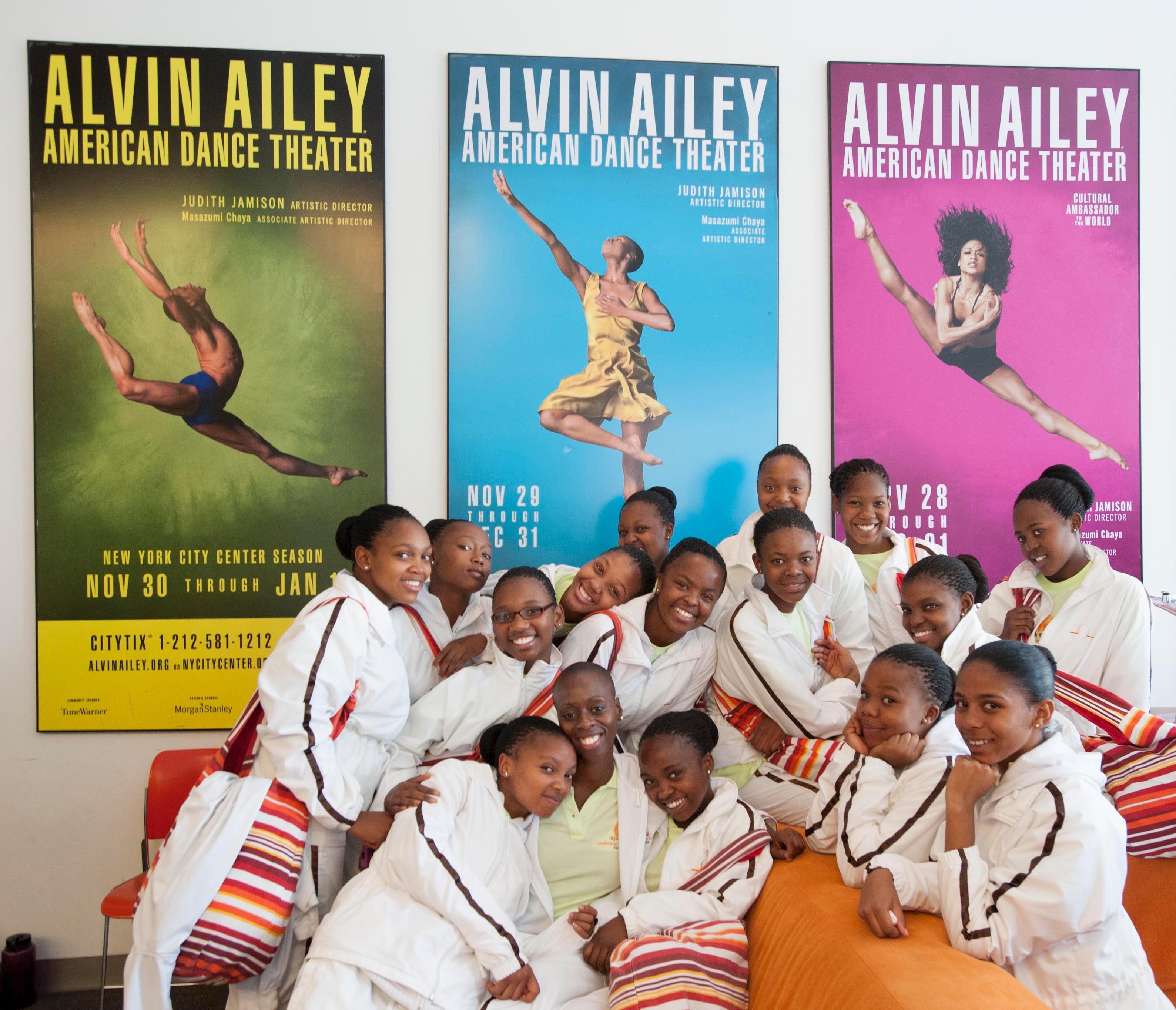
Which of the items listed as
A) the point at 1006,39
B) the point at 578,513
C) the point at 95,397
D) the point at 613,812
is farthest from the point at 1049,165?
the point at 95,397

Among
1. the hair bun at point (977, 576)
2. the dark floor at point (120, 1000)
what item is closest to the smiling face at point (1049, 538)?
the hair bun at point (977, 576)

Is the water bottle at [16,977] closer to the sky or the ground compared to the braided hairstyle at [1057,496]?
closer to the ground

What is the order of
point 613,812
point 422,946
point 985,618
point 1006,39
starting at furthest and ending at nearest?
1. point 1006,39
2. point 985,618
3. point 613,812
4. point 422,946

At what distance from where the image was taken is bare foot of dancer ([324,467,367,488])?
3.62m

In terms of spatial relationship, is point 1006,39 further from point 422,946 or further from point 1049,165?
point 422,946

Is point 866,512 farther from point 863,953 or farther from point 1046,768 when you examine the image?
point 863,953

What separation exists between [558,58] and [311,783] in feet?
9.57

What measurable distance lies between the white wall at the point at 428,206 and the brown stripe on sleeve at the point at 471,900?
1672 millimetres

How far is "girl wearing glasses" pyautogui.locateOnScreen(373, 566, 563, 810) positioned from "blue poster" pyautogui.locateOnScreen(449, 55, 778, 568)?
996 millimetres

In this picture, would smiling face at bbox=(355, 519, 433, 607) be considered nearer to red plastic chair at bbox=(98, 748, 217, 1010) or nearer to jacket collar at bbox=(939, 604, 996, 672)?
red plastic chair at bbox=(98, 748, 217, 1010)

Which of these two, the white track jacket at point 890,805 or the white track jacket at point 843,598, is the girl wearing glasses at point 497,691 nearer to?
Result: the white track jacket at point 843,598

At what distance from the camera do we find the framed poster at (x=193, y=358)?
3521mm

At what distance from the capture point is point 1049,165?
12.7 feet

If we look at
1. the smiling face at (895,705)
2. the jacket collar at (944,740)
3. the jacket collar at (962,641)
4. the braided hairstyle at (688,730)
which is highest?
the jacket collar at (962,641)
